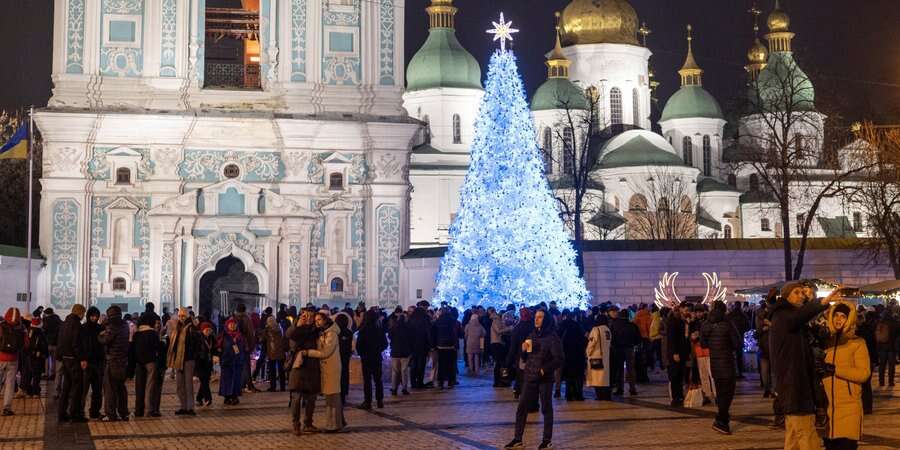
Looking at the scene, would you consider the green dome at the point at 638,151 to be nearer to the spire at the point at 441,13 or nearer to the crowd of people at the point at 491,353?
the spire at the point at 441,13

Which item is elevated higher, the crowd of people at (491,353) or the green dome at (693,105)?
the green dome at (693,105)

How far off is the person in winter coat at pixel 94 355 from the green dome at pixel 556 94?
178ft

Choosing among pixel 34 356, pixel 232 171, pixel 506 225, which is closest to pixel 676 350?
pixel 34 356

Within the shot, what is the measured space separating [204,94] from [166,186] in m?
3.10

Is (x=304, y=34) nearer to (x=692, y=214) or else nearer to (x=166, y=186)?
(x=166, y=186)

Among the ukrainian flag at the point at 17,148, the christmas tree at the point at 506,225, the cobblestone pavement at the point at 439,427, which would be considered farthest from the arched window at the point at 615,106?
the cobblestone pavement at the point at 439,427

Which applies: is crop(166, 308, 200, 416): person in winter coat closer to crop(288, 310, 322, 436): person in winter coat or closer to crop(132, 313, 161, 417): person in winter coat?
crop(132, 313, 161, 417): person in winter coat

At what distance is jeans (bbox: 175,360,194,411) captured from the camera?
1881 cm

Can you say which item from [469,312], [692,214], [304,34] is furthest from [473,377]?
[692,214]

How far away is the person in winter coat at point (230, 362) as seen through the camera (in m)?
20.5

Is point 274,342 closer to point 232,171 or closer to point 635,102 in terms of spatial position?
point 232,171

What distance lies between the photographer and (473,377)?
2683cm

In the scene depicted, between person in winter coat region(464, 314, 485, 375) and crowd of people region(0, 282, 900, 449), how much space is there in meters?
0.03

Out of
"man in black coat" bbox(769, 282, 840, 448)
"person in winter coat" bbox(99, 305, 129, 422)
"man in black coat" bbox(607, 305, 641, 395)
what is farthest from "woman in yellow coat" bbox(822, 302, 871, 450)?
"man in black coat" bbox(607, 305, 641, 395)
